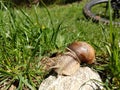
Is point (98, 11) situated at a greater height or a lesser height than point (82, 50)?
lesser

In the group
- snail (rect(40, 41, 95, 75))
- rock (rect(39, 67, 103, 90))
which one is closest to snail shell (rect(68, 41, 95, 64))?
snail (rect(40, 41, 95, 75))

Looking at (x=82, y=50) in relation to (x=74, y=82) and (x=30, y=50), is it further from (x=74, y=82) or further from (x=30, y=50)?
(x=30, y=50)

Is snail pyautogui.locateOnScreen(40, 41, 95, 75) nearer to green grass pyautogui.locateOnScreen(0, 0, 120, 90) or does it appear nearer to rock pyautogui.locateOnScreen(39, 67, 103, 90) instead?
rock pyautogui.locateOnScreen(39, 67, 103, 90)

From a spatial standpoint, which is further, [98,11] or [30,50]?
[98,11]

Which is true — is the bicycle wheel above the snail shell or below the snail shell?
below

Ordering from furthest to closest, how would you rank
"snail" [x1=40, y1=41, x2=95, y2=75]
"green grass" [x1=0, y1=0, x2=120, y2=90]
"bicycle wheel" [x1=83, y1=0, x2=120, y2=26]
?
"bicycle wheel" [x1=83, y1=0, x2=120, y2=26] → "green grass" [x1=0, y1=0, x2=120, y2=90] → "snail" [x1=40, y1=41, x2=95, y2=75]

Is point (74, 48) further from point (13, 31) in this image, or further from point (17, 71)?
point (13, 31)

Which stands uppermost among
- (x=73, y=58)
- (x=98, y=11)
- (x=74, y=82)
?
(x=73, y=58)

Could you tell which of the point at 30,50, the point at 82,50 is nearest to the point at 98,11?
the point at 30,50
